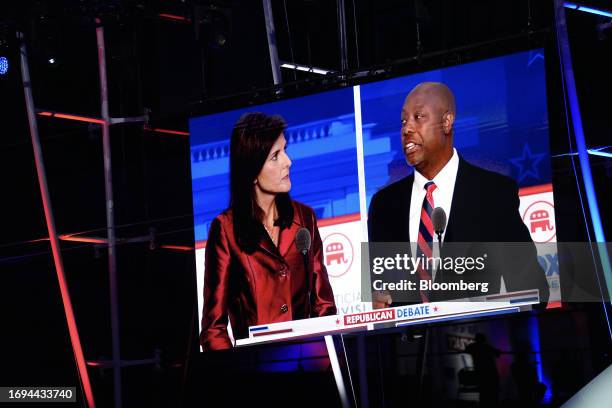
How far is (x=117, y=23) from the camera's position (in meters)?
7.82

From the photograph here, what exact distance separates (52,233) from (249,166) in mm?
2455

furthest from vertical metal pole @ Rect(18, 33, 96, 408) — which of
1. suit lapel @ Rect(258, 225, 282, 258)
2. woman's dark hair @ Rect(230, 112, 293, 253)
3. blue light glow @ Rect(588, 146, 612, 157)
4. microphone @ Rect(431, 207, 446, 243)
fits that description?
blue light glow @ Rect(588, 146, 612, 157)

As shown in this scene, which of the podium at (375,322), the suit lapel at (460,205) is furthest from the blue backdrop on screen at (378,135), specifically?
the podium at (375,322)

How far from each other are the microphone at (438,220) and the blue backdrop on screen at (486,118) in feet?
1.17

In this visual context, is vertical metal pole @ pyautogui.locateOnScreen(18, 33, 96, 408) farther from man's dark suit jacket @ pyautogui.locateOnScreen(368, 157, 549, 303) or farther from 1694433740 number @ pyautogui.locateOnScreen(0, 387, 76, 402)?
man's dark suit jacket @ pyautogui.locateOnScreen(368, 157, 549, 303)

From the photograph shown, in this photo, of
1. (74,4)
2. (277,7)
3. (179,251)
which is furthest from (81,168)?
(277,7)

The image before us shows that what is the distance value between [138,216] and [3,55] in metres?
1.97

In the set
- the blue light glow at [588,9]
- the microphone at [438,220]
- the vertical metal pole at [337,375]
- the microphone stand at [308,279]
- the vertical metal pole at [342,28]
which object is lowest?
the vertical metal pole at [337,375]

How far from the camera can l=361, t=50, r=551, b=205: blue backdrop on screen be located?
20.4 feet

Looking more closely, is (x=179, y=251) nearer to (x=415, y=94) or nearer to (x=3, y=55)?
(x=3, y=55)

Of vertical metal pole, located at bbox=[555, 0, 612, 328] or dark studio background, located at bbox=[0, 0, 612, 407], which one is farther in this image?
dark studio background, located at bbox=[0, 0, 612, 407]

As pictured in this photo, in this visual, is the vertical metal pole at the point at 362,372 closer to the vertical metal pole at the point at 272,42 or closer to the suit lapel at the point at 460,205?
the suit lapel at the point at 460,205

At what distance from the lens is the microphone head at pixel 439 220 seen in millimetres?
6543

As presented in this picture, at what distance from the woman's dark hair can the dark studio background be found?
24 cm
